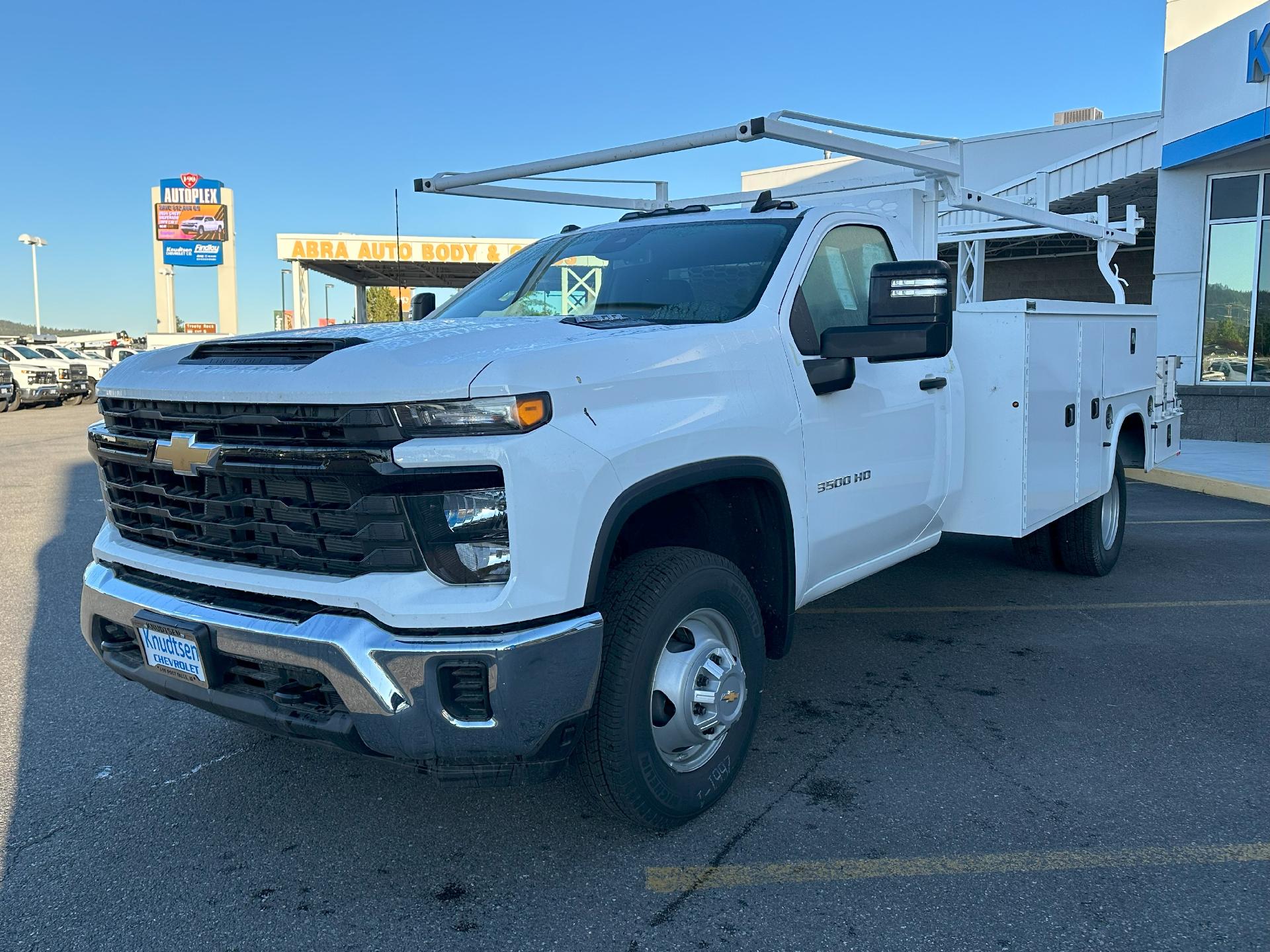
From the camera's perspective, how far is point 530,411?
279 cm

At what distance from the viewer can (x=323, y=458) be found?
2830 millimetres

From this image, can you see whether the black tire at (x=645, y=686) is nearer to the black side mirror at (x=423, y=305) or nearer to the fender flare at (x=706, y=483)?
the fender flare at (x=706, y=483)

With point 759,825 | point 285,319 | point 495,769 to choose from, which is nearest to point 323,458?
point 495,769

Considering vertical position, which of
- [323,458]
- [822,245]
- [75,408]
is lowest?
[75,408]

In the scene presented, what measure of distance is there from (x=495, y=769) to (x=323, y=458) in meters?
0.97

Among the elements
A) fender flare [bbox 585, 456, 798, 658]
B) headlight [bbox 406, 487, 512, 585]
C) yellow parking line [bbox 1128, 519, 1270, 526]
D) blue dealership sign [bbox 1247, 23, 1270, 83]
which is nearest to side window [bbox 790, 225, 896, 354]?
fender flare [bbox 585, 456, 798, 658]

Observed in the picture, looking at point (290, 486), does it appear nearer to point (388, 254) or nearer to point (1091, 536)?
point (1091, 536)

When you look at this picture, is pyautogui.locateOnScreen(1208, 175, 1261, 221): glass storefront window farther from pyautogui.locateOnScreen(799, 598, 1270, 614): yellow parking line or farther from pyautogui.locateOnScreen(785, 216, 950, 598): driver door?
pyautogui.locateOnScreen(785, 216, 950, 598): driver door

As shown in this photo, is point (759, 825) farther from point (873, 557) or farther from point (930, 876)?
point (873, 557)

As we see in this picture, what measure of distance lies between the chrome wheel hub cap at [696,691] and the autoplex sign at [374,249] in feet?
129

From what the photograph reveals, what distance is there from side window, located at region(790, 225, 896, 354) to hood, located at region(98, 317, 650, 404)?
1.04 meters

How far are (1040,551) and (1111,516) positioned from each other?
1.75 ft

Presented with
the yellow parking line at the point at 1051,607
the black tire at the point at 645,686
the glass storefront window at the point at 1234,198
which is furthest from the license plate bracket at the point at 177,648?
the glass storefront window at the point at 1234,198

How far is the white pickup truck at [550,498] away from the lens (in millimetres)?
2764
